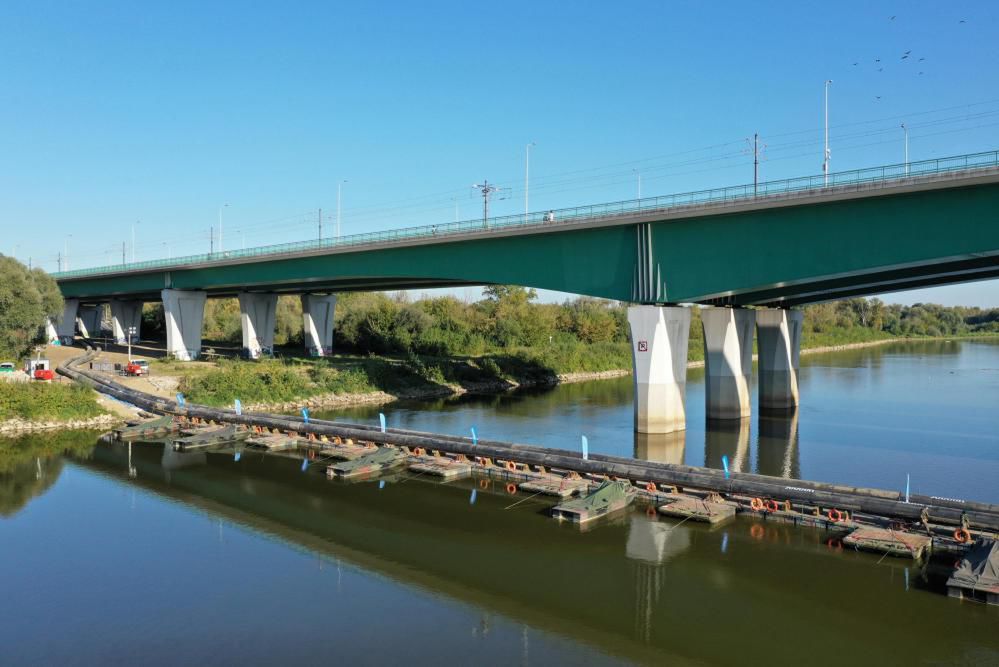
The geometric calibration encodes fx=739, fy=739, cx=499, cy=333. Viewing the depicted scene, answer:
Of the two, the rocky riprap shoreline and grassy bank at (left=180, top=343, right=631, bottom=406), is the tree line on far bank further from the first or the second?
the rocky riprap shoreline

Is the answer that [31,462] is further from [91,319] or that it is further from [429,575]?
[91,319]

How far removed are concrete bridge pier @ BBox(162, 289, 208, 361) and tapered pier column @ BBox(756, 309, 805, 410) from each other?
55825mm

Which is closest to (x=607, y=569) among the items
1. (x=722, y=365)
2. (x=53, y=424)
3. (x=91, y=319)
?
(x=722, y=365)

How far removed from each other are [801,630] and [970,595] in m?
4.91

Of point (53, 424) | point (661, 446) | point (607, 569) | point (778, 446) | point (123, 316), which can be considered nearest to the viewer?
point (607, 569)

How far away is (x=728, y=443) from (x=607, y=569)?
72.0 ft

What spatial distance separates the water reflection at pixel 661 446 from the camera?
3634cm

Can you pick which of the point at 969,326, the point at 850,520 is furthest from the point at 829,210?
the point at 969,326

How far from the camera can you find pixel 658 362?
4094 cm

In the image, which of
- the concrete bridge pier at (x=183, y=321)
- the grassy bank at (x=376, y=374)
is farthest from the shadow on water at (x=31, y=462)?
the concrete bridge pier at (x=183, y=321)

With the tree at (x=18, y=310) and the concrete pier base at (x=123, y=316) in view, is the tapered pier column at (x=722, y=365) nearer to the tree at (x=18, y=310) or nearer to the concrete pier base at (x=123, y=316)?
the tree at (x=18, y=310)

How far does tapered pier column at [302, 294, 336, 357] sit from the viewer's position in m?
82.1

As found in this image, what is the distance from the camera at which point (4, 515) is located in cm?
2817

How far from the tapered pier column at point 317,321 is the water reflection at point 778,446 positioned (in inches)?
1941
